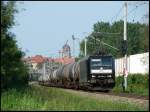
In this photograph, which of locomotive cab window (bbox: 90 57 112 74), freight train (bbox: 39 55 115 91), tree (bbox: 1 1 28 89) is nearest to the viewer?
tree (bbox: 1 1 28 89)

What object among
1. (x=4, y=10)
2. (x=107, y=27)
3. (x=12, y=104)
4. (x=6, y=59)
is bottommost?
(x=12, y=104)

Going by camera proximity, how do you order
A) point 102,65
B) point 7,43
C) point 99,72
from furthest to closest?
1. point 99,72
2. point 102,65
3. point 7,43

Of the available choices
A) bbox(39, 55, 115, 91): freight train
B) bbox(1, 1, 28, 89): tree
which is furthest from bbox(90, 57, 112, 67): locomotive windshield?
bbox(1, 1, 28, 89): tree

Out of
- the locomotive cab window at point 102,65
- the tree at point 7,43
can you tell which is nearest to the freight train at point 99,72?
the locomotive cab window at point 102,65

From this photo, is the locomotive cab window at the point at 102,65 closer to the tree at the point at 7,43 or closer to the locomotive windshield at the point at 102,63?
the locomotive windshield at the point at 102,63

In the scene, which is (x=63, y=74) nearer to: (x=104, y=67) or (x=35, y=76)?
(x=104, y=67)

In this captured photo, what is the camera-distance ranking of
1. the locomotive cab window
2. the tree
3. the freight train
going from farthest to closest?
1. the locomotive cab window
2. the freight train
3. the tree

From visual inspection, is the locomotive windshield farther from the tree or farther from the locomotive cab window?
the tree

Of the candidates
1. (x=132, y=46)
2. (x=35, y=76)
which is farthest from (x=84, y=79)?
(x=35, y=76)

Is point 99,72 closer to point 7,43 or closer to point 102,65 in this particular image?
point 102,65

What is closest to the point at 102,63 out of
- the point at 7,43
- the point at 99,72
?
the point at 99,72

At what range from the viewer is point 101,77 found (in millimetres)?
52688

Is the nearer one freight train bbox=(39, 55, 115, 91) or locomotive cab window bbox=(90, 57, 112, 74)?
freight train bbox=(39, 55, 115, 91)

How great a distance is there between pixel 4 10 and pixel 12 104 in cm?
336
